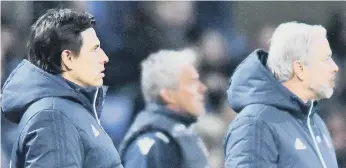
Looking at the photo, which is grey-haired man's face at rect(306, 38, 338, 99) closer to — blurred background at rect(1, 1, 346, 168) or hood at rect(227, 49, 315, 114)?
hood at rect(227, 49, 315, 114)

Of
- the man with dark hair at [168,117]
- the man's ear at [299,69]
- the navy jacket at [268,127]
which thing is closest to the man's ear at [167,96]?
the man with dark hair at [168,117]

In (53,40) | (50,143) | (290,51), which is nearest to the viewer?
(50,143)

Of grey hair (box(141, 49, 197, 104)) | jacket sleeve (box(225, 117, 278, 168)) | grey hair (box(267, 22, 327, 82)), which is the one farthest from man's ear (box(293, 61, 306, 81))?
grey hair (box(141, 49, 197, 104))

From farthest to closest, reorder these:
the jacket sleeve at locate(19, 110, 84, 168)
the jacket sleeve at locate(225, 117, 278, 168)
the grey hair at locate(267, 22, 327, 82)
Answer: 1. the grey hair at locate(267, 22, 327, 82)
2. the jacket sleeve at locate(225, 117, 278, 168)
3. the jacket sleeve at locate(19, 110, 84, 168)

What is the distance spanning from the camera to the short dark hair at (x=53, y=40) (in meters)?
1.56

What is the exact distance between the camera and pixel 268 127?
5.63 ft

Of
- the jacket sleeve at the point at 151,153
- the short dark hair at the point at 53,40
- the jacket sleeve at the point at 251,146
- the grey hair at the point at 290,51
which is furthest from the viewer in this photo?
the jacket sleeve at the point at 151,153

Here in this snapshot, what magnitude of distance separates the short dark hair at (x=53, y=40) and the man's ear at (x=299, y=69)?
0.61 m

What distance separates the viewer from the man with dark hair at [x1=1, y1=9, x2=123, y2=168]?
4.73 ft

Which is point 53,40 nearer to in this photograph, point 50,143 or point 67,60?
point 67,60

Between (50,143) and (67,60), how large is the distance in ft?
0.76

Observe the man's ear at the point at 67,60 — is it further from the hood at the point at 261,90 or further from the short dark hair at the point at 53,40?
the hood at the point at 261,90

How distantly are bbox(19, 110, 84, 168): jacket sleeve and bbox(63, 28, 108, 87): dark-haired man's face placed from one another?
14cm

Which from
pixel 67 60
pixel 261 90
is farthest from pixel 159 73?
pixel 67 60
